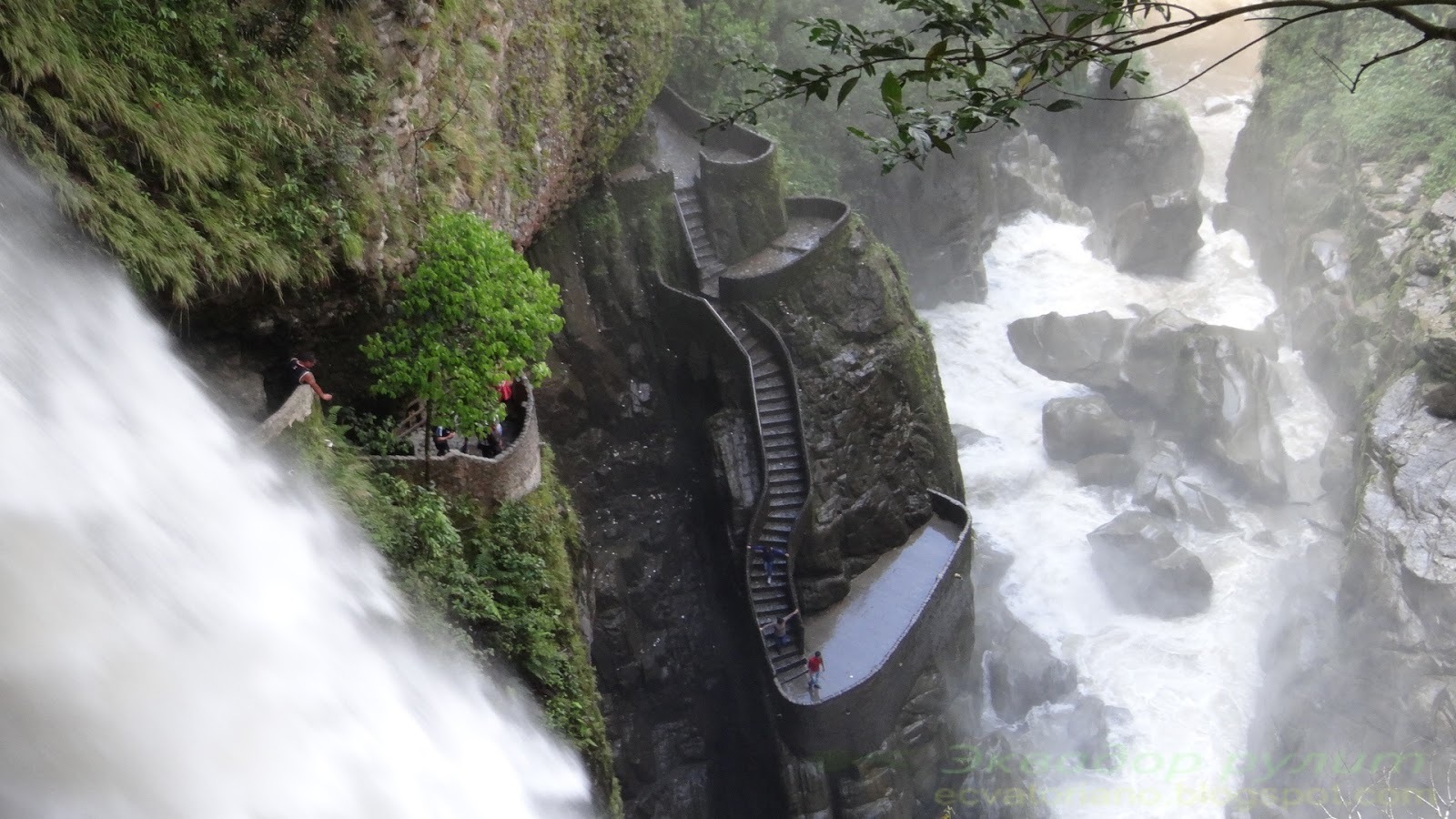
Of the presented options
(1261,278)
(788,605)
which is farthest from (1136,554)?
(1261,278)

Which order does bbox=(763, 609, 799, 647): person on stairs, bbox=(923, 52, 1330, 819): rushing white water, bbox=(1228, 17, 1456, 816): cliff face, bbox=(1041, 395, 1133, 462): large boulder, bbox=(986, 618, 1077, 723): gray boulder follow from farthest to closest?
bbox=(1041, 395, 1133, 462): large boulder → bbox=(986, 618, 1077, 723): gray boulder → bbox=(923, 52, 1330, 819): rushing white water → bbox=(1228, 17, 1456, 816): cliff face → bbox=(763, 609, 799, 647): person on stairs

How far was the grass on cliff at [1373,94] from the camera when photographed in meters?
29.5

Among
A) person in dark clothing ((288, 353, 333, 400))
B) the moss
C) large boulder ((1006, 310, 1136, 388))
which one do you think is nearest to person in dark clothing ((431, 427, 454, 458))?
person in dark clothing ((288, 353, 333, 400))

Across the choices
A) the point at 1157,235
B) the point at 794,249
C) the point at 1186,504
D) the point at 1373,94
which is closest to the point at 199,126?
the point at 794,249

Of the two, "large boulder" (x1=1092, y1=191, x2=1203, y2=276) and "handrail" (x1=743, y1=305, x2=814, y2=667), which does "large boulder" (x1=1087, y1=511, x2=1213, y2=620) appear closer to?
"handrail" (x1=743, y1=305, x2=814, y2=667)

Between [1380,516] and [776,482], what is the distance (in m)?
16.1

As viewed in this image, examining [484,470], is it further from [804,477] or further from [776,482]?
[804,477]

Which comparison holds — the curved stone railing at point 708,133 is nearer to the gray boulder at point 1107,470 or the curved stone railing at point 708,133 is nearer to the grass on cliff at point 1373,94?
the gray boulder at point 1107,470

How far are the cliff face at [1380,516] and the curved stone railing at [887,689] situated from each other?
9956 millimetres

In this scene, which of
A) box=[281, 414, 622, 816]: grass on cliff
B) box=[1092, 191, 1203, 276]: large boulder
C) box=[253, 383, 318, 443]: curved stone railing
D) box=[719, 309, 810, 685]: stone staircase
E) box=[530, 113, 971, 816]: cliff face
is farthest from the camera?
box=[1092, 191, 1203, 276]: large boulder

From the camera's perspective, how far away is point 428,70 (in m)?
12.0

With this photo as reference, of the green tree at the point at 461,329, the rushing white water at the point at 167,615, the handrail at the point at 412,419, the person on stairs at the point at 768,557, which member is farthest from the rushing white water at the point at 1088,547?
the rushing white water at the point at 167,615

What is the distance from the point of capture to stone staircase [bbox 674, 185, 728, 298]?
1994 cm

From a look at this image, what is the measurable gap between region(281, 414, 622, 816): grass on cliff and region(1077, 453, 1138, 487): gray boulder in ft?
65.3
